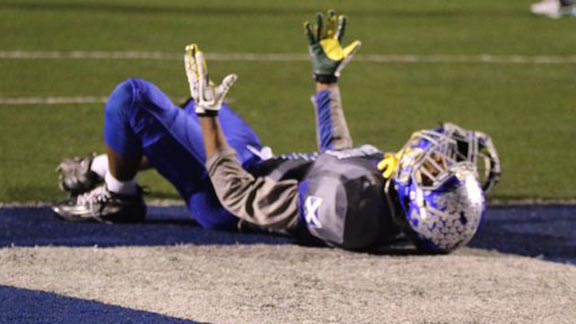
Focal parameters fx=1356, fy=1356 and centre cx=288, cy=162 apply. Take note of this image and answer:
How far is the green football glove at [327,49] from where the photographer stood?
6609mm

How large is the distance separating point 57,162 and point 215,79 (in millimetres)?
3551

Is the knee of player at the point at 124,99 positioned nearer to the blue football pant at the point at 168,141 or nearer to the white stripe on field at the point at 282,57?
the blue football pant at the point at 168,141

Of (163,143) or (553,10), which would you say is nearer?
(163,143)

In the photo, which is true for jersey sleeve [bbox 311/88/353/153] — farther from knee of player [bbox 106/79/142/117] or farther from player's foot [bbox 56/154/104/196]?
player's foot [bbox 56/154/104/196]

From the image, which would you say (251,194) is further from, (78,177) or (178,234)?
(78,177)

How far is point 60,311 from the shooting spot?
5.06 m

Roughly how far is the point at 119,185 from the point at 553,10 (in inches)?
455

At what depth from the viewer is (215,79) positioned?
38.1 ft

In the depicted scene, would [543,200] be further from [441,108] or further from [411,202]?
[441,108]

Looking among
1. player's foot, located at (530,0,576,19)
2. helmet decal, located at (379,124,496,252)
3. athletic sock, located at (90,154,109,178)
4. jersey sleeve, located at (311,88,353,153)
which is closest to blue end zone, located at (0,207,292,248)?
athletic sock, located at (90,154,109,178)

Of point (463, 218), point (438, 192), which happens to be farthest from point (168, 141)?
point (463, 218)

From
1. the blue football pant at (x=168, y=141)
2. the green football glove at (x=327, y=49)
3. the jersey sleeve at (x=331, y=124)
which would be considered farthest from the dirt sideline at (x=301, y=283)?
the green football glove at (x=327, y=49)

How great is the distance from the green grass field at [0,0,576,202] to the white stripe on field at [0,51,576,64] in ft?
0.62

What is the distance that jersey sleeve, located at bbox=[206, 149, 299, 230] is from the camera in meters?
6.09
